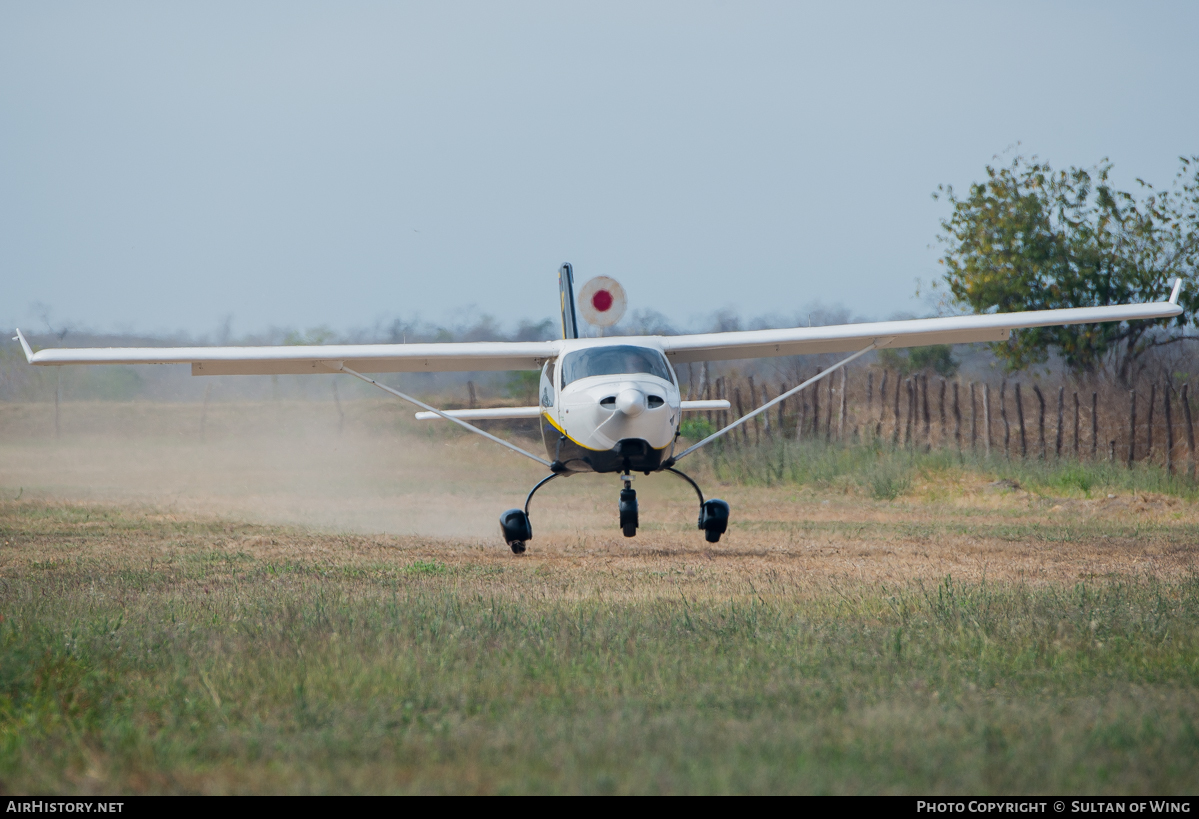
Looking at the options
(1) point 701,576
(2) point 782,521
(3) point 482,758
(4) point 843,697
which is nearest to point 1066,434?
(2) point 782,521

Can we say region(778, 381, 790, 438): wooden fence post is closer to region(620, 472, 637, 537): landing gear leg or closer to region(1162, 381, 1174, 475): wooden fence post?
region(1162, 381, 1174, 475): wooden fence post

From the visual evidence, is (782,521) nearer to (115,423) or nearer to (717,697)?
(717,697)

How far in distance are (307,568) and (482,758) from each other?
666 centimetres

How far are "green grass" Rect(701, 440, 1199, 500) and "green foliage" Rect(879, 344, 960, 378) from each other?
1273cm

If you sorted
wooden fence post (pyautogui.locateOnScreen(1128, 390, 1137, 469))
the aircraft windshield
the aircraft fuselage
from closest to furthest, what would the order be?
the aircraft fuselage → the aircraft windshield → wooden fence post (pyautogui.locateOnScreen(1128, 390, 1137, 469))

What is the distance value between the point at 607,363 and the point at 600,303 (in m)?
2.53

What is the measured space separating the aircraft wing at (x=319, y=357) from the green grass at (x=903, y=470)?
407 inches

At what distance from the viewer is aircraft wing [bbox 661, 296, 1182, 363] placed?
1356 cm

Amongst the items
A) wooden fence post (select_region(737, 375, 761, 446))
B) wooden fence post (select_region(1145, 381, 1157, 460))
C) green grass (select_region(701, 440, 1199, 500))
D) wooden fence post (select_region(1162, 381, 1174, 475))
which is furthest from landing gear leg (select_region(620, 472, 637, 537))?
wooden fence post (select_region(737, 375, 761, 446))

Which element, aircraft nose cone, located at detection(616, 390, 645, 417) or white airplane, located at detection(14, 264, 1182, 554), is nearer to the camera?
aircraft nose cone, located at detection(616, 390, 645, 417)

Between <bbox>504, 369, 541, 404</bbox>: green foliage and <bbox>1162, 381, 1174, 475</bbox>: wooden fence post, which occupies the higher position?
<bbox>504, 369, 541, 404</bbox>: green foliage

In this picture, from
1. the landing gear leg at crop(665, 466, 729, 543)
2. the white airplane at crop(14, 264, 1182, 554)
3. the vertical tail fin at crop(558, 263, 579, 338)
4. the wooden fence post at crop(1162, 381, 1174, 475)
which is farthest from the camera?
the wooden fence post at crop(1162, 381, 1174, 475)

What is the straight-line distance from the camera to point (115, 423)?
35531 millimetres

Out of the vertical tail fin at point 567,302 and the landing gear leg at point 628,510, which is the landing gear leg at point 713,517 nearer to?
the landing gear leg at point 628,510
